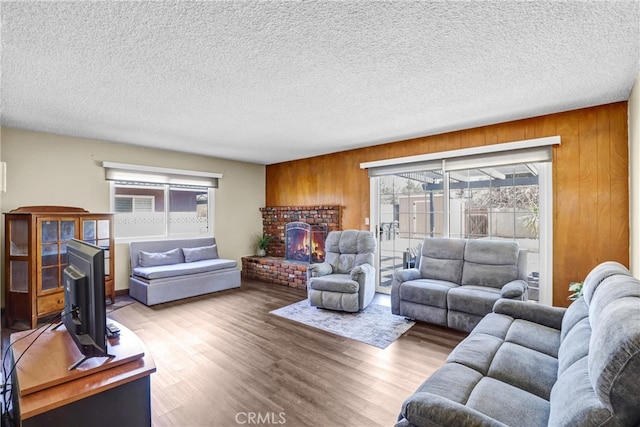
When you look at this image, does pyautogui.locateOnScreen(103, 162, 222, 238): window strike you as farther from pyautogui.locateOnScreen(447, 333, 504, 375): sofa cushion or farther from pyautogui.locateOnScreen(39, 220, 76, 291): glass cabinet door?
pyautogui.locateOnScreen(447, 333, 504, 375): sofa cushion

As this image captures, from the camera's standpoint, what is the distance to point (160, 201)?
516 centimetres

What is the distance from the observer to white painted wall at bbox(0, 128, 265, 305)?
12.4 ft

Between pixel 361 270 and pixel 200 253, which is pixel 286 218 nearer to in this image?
pixel 200 253

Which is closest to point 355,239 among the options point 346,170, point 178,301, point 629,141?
point 346,170

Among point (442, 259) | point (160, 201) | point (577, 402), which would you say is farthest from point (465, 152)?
point (160, 201)

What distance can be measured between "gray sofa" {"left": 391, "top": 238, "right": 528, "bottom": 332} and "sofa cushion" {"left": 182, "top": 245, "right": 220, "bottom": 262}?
3251mm

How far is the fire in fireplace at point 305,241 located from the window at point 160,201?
1.54 m

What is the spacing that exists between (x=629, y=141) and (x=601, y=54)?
1.37 metres

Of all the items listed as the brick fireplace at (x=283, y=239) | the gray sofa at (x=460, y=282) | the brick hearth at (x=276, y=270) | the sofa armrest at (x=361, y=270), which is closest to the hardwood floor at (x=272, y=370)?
the gray sofa at (x=460, y=282)

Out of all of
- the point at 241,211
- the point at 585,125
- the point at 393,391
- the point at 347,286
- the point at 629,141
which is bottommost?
the point at 393,391

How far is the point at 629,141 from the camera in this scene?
9.45ft

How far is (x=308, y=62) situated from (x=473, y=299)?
106 inches

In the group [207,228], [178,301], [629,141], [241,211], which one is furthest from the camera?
[241,211]

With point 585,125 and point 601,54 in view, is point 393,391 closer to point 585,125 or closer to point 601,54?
point 601,54
